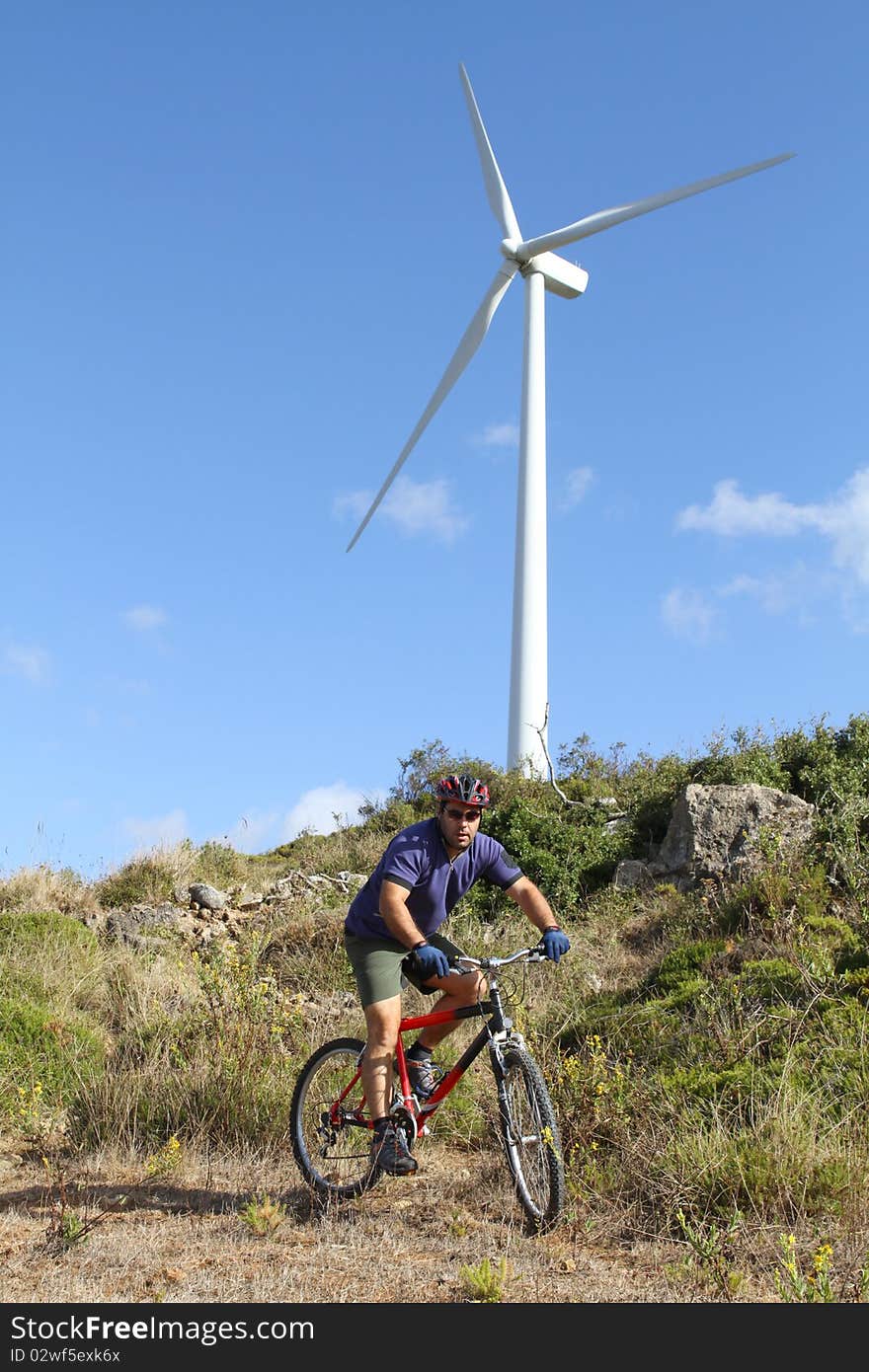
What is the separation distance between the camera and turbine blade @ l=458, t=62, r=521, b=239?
27.8 metres

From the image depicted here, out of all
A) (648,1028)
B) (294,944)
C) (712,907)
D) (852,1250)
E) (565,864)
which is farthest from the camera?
(565,864)

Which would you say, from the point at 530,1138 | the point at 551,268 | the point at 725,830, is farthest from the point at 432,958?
the point at 551,268

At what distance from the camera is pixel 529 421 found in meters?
25.4

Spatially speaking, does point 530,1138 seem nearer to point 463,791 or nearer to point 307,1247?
point 307,1247

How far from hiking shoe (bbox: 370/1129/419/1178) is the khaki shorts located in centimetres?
73

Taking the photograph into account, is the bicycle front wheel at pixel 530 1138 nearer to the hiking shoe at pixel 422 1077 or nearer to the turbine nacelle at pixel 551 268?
the hiking shoe at pixel 422 1077

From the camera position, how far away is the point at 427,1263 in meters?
5.86

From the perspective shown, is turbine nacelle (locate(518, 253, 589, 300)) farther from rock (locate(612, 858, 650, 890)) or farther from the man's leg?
the man's leg

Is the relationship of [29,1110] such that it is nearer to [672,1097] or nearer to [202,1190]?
[202,1190]

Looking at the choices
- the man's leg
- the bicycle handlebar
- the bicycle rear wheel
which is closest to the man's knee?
the bicycle handlebar

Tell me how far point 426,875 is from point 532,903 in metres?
0.66
